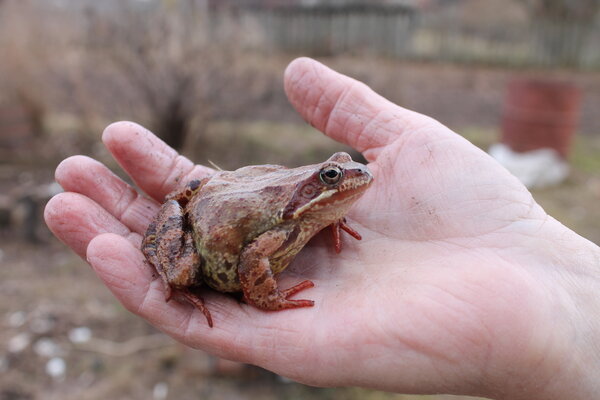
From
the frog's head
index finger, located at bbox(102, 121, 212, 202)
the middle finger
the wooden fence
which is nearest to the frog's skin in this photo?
the frog's head

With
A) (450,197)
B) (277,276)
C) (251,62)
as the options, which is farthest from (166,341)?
(251,62)

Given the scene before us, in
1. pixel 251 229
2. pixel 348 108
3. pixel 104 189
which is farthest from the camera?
pixel 348 108

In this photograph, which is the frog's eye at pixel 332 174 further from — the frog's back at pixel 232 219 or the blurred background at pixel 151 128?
the blurred background at pixel 151 128

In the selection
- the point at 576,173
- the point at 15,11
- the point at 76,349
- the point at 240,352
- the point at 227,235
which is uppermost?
the point at 15,11

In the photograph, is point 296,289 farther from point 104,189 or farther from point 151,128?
point 151,128

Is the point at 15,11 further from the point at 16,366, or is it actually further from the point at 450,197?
the point at 450,197

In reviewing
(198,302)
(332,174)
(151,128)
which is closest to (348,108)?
(332,174)
